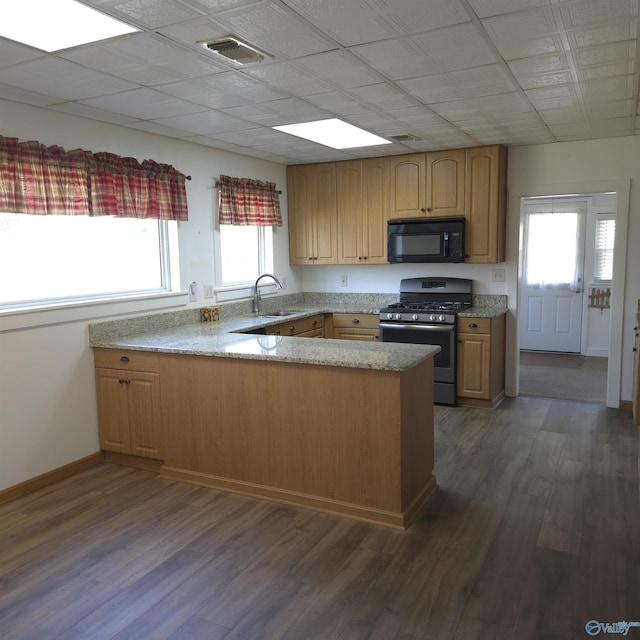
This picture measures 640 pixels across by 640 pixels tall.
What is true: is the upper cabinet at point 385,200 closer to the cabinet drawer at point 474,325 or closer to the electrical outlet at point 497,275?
the electrical outlet at point 497,275

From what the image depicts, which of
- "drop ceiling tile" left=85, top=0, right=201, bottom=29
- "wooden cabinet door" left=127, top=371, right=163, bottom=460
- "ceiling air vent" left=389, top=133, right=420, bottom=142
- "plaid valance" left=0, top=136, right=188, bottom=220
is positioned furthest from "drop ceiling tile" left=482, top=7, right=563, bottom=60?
"wooden cabinet door" left=127, top=371, right=163, bottom=460

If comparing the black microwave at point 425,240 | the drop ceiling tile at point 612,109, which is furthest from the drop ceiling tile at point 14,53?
the black microwave at point 425,240

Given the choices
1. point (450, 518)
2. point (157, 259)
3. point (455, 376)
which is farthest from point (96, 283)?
point (455, 376)

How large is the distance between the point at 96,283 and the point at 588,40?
10.5 feet

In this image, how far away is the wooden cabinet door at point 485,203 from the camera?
193 inches

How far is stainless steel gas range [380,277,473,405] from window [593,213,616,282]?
8.83 ft

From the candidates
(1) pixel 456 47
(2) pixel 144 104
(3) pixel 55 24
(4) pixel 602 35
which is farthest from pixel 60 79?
(4) pixel 602 35

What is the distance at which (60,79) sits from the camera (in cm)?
281

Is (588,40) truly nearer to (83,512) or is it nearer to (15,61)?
(15,61)

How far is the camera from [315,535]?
282cm

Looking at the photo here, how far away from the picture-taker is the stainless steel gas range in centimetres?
496

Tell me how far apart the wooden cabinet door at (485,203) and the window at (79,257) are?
8.43 feet

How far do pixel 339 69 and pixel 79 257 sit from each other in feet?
6.87

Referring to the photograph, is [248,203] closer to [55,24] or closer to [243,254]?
[243,254]
